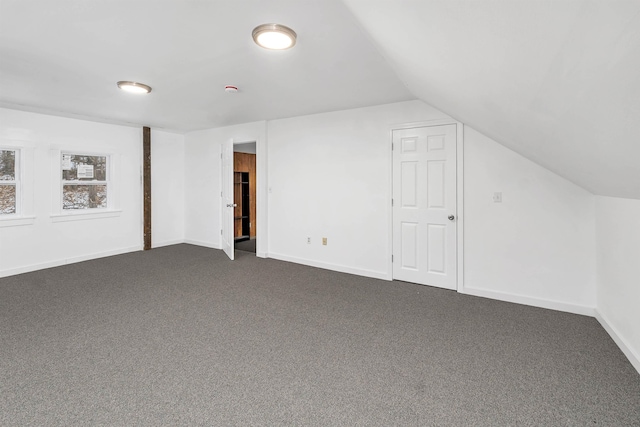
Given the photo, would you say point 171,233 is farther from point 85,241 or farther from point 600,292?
point 600,292

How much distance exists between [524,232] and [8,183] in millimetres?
6732

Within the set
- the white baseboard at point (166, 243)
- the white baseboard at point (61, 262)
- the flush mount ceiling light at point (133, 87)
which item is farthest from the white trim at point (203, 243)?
the flush mount ceiling light at point (133, 87)

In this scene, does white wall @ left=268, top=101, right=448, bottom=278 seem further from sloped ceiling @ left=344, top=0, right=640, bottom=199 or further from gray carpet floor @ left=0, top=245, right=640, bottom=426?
sloped ceiling @ left=344, top=0, right=640, bottom=199

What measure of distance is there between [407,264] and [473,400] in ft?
7.32

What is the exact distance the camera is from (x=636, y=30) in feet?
2.15

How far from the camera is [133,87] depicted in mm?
3305

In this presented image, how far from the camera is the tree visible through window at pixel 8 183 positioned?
4.33 metres

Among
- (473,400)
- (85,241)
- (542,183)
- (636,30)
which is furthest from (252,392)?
(85,241)

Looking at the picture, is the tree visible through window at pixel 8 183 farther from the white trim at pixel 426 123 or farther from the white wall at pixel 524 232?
the white wall at pixel 524 232


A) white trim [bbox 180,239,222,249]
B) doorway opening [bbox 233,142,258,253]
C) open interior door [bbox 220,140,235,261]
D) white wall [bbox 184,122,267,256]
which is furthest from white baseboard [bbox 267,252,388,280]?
doorway opening [bbox 233,142,258,253]

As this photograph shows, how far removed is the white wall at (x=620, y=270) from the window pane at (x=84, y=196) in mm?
6944

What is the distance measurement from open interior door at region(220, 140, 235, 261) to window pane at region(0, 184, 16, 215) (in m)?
2.92

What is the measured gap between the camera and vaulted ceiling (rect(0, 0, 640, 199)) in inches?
34.8

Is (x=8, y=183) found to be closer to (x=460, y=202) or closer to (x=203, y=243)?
(x=203, y=243)
